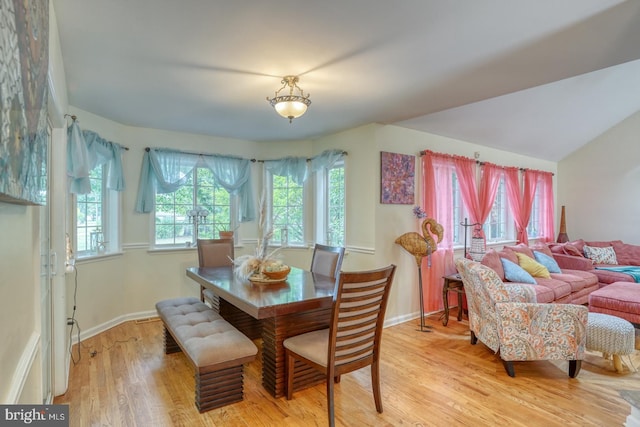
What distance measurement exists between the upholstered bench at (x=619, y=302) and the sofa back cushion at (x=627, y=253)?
2148mm

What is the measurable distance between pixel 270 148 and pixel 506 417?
4.27 metres

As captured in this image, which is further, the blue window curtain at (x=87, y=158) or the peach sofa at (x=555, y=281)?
the peach sofa at (x=555, y=281)

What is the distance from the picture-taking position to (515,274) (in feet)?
13.5

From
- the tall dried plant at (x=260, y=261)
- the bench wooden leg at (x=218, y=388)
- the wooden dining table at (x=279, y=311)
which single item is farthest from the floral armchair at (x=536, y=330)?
the bench wooden leg at (x=218, y=388)

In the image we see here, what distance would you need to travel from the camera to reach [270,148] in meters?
5.04

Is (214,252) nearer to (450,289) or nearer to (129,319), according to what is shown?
(129,319)

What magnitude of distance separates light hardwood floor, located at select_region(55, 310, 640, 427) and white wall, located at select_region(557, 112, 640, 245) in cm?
426

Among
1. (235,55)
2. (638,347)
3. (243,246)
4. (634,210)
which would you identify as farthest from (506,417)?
(634,210)

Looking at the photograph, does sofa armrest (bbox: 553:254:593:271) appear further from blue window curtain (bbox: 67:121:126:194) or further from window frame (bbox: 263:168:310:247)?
blue window curtain (bbox: 67:121:126:194)

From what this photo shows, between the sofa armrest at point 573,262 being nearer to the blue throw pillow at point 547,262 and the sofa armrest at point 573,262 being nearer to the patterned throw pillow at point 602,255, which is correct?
the patterned throw pillow at point 602,255

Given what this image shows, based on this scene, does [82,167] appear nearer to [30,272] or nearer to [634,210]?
[30,272]

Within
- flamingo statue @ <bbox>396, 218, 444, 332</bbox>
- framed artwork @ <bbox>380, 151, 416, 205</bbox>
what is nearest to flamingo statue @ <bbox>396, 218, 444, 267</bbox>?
flamingo statue @ <bbox>396, 218, 444, 332</bbox>

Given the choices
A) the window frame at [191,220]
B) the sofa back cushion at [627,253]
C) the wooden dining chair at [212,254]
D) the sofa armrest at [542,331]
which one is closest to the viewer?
the sofa armrest at [542,331]

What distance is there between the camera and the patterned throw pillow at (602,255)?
5500 millimetres
